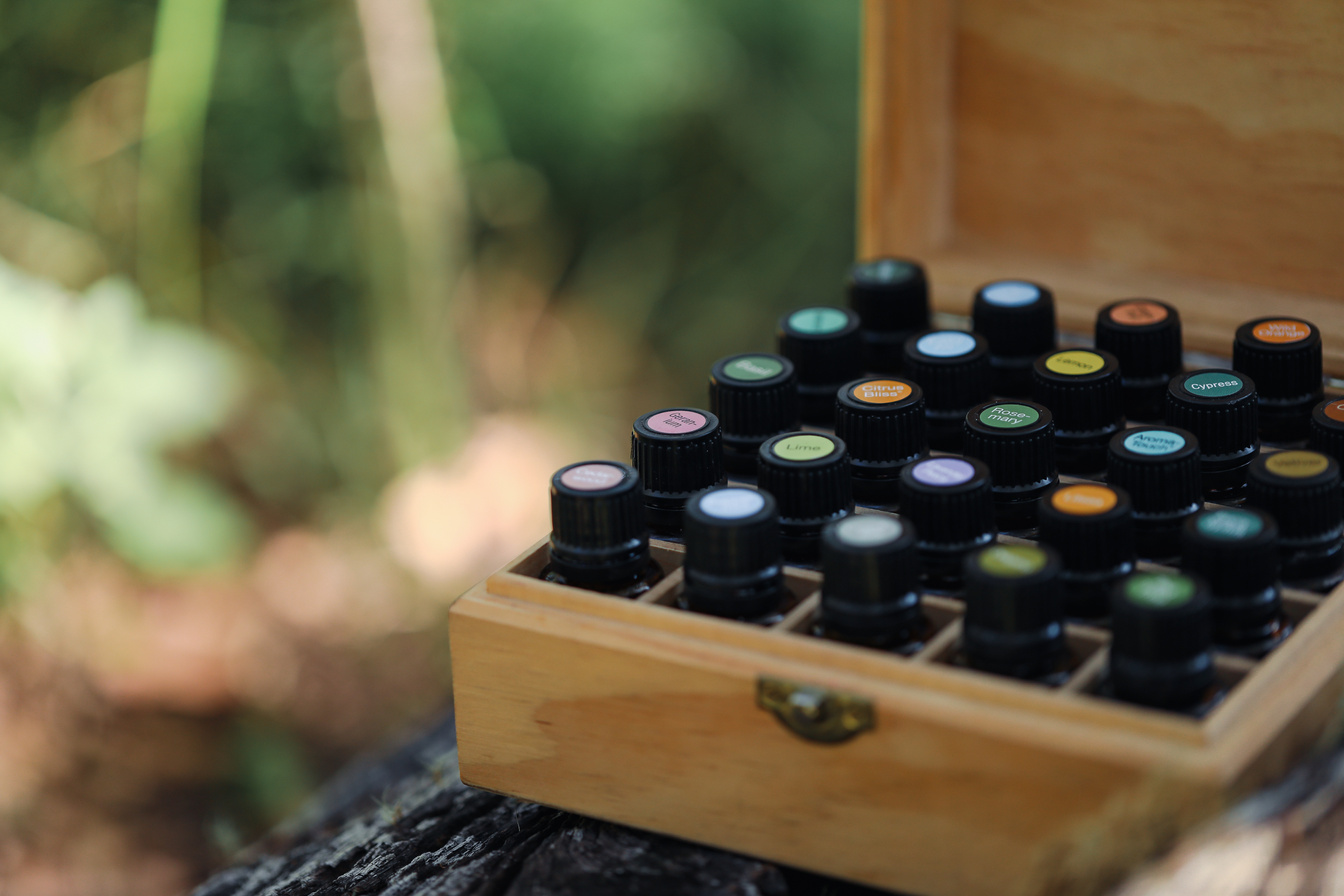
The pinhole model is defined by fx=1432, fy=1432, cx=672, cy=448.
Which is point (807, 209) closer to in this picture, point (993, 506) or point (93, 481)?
point (93, 481)

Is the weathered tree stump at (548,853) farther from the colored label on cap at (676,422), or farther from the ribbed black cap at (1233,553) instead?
the colored label on cap at (676,422)

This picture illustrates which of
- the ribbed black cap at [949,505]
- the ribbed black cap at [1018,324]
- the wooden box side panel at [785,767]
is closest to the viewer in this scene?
the wooden box side panel at [785,767]

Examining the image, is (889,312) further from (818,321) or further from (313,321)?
(313,321)

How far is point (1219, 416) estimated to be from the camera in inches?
27.3

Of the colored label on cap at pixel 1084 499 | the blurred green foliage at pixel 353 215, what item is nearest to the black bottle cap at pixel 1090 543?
the colored label on cap at pixel 1084 499

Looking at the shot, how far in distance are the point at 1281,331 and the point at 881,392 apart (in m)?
0.23

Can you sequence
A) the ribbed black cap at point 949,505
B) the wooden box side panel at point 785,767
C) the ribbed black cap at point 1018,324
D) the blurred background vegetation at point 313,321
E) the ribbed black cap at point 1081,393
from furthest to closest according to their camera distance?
1. the blurred background vegetation at point 313,321
2. the ribbed black cap at point 1018,324
3. the ribbed black cap at point 1081,393
4. the ribbed black cap at point 949,505
5. the wooden box side panel at point 785,767

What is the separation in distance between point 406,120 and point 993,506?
90cm

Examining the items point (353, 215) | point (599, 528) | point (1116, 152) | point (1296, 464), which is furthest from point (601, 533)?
point (353, 215)

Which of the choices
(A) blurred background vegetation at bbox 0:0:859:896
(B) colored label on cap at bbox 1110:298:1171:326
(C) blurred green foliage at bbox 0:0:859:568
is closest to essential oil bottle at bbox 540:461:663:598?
(B) colored label on cap at bbox 1110:298:1171:326

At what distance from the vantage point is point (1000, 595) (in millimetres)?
555

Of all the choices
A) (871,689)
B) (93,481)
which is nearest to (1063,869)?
(871,689)

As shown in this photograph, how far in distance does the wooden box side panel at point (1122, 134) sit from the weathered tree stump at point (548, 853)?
0.46 m

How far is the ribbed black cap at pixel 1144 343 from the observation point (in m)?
0.79
